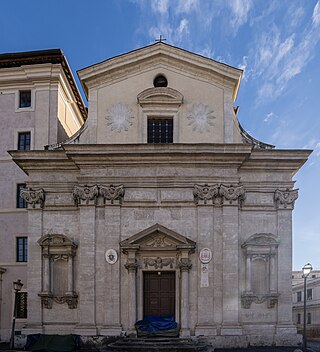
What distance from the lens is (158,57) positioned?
24.2 meters

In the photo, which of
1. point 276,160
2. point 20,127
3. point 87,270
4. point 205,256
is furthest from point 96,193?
point 276,160

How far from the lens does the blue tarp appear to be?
21.4 metres

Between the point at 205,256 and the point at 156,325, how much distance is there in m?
3.76

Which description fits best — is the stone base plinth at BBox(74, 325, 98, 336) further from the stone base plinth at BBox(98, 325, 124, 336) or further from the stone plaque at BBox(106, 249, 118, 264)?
the stone plaque at BBox(106, 249, 118, 264)

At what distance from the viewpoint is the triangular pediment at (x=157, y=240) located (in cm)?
2212

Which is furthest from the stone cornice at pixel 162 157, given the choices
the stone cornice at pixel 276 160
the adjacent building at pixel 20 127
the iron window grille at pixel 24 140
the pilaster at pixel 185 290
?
the pilaster at pixel 185 290

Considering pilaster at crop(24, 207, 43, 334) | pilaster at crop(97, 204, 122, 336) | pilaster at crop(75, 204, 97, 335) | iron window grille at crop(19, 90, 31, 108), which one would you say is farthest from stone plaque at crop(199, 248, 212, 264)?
iron window grille at crop(19, 90, 31, 108)

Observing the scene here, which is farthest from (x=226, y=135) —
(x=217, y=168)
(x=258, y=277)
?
(x=258, y=277)

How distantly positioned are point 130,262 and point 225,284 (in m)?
4.42

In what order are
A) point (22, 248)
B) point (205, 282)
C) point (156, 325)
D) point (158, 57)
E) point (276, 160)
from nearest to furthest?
point (156, 325) < point (205, 282) < point (276, 160) < point (158, 57) < point (22, 248)

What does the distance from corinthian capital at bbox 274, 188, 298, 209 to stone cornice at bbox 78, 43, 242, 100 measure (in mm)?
5686

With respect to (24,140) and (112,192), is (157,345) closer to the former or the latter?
(112,192)

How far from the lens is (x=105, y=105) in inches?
945

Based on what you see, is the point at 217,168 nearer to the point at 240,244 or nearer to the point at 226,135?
the point at 226,135
